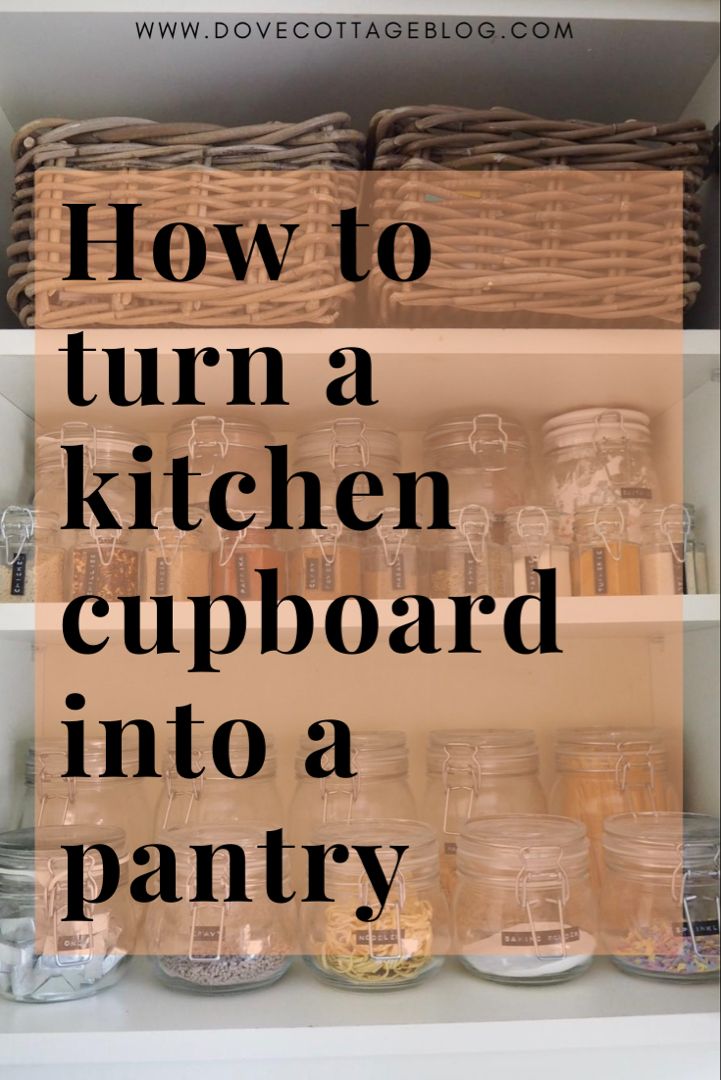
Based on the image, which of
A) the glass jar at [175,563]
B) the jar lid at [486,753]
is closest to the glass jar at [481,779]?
the jar lid at [486,753]

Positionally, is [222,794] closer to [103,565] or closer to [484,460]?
[103,565]

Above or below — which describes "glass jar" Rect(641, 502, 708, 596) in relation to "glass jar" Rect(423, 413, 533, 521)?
below

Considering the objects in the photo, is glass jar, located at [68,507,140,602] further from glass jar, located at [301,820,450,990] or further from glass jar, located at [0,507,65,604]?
glass jar, located at [301,820,450,990]

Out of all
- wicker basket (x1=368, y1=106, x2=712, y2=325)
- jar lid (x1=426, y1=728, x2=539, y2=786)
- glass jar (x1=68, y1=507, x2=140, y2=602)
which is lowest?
jar lid (x1=426, y1=728, x2=539, y2=786)

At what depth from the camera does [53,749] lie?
107 centimetres

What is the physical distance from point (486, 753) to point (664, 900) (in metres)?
0.24

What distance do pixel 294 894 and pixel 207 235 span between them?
68 centimetres

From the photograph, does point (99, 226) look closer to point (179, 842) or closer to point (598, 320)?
point (598, 320)

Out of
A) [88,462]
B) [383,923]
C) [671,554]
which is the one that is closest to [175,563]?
Answer: [88,462]

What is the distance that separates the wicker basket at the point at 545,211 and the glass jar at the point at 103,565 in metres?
0.38

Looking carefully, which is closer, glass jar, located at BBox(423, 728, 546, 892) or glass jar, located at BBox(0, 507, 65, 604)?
glass jar, located at BBox(0, 507, 65, 604)

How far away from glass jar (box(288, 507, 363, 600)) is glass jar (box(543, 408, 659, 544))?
24 centimetres

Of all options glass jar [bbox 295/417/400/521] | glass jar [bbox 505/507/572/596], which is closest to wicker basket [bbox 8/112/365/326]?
glass jar [bbox 295/417/400/521]

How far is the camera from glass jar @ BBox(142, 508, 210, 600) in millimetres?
958
